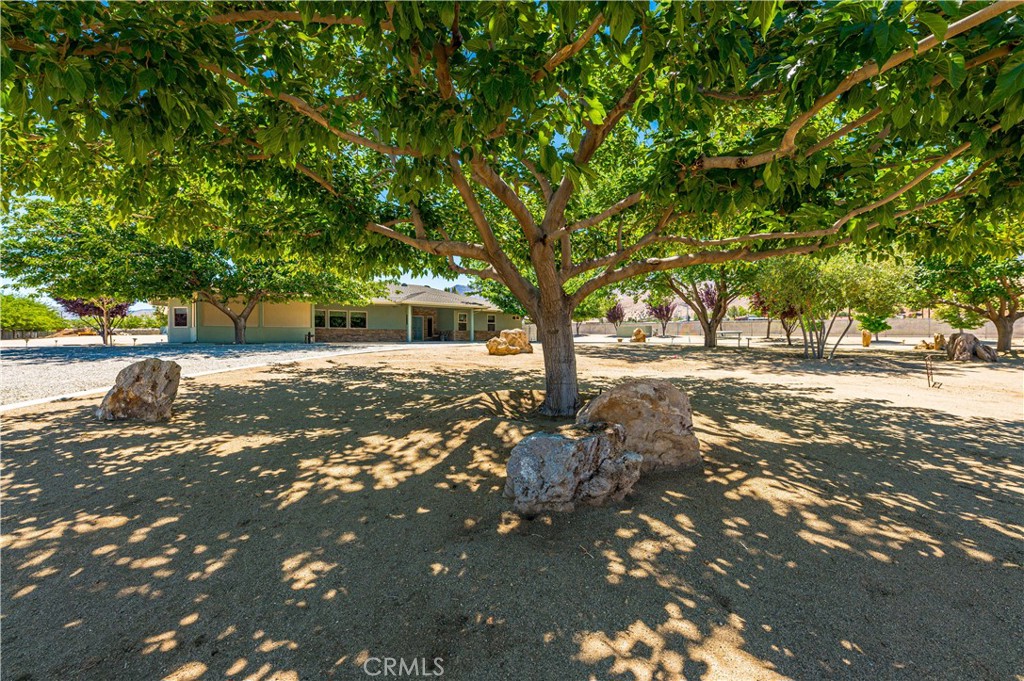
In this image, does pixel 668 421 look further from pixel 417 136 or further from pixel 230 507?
pixel 230 507

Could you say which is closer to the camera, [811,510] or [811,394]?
[811,510]

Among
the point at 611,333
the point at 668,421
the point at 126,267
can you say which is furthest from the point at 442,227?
the point at 611,333

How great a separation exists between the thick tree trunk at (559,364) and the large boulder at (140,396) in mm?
6143

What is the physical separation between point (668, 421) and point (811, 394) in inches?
283

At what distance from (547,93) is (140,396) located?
748cm

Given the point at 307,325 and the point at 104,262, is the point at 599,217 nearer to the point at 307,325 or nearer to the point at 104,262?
the point at 104,262

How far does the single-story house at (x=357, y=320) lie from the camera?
2702 cm

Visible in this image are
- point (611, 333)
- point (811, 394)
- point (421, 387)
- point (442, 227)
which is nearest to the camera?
point (442, 227)

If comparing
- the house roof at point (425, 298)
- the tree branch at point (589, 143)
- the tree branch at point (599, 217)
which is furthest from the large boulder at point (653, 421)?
the house roof at point (425, 298)

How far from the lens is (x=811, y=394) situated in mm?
9266

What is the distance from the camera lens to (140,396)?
631 centimetres

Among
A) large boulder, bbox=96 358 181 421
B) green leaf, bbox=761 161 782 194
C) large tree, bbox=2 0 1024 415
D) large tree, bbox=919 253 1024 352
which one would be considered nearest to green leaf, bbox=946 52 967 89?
large tree, bbox=2 0 1024 415

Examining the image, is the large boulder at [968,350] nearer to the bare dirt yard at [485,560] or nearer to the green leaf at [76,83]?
the bare dirt yard at [485,560]

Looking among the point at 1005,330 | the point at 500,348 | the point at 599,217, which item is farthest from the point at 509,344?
the point at 1005,330
